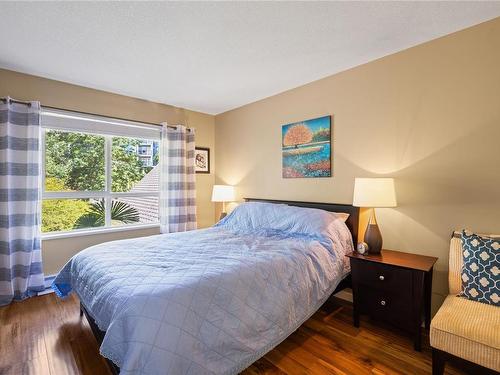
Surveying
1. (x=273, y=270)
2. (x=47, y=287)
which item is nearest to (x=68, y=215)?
(x=47, y=287)

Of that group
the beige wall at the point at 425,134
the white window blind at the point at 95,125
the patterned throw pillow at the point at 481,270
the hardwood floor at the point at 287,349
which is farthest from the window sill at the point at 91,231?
the patterned throw pillow at the point at 481,270

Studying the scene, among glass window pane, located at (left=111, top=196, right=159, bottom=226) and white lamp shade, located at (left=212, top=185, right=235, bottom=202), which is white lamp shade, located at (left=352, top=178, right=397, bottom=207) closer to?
white lamp shade, located at (left=212, top=185, right=235, bottom=202)

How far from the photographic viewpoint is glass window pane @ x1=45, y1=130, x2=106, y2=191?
3.13 m

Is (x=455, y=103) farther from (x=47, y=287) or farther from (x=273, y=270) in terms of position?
(x=47, y=287)

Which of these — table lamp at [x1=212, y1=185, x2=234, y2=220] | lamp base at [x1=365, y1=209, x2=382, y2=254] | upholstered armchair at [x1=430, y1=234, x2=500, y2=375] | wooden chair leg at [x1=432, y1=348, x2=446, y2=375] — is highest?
table lamp at [x1=212, y1=185, x2=234, y2=220]

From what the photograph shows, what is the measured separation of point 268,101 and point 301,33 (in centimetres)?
151

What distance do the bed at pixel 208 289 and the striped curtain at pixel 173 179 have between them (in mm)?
1220

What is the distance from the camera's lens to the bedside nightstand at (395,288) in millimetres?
1910

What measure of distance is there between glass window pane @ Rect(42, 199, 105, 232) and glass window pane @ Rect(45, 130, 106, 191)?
0.17 meters

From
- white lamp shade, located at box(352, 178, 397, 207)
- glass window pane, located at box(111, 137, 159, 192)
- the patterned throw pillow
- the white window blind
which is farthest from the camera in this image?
glass window pane, located at box(111, 137, 159, 192)

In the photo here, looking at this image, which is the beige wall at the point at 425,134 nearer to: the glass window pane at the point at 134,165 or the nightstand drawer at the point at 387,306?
the nightstand drawer at the point at 387,306

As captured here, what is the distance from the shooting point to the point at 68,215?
3270 mm

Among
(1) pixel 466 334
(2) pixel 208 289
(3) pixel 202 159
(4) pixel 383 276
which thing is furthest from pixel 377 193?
(3) pixel 202 159

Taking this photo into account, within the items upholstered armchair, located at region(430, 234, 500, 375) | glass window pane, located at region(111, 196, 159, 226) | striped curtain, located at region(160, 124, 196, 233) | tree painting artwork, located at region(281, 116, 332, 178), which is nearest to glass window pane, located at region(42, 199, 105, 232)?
glass window pane, located at region(111, 196, 159, 226)
